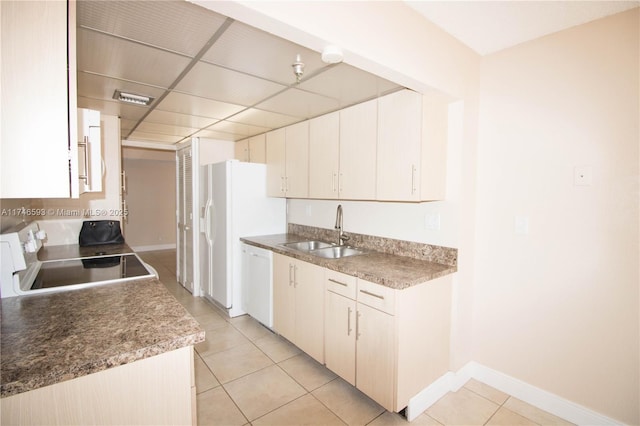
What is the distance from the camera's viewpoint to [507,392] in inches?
85.3

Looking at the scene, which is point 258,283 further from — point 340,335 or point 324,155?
point 324,155

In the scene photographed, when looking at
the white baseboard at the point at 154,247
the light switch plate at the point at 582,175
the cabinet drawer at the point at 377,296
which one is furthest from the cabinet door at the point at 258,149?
the white baseboard at the point at 154,247

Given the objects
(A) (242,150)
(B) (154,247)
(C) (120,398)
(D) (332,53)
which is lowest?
(B) (154,247)

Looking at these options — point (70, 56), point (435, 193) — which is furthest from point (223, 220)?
point (70, 56)

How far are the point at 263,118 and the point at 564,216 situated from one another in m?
2.61

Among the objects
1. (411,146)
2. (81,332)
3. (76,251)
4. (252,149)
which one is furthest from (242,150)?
(81,332)

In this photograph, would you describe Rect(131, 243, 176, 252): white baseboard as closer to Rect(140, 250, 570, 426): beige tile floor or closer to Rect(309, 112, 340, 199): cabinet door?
Rect(140, 250, 570, 426): beige tile floor

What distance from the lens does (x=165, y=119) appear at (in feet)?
10.6

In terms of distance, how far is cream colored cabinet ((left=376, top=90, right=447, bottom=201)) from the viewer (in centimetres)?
204

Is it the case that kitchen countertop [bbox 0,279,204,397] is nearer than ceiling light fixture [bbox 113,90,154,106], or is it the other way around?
kitchen countertop [bbox 0,279,204,397]

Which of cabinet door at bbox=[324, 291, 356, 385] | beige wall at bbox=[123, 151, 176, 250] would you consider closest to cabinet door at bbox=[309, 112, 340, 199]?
cabinet door at bbox=[324, 291, 356, 385]

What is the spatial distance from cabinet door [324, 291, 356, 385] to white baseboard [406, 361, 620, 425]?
44 cm

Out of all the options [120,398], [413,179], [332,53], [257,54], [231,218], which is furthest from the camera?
[231,218]

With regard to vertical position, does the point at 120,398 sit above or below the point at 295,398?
above
